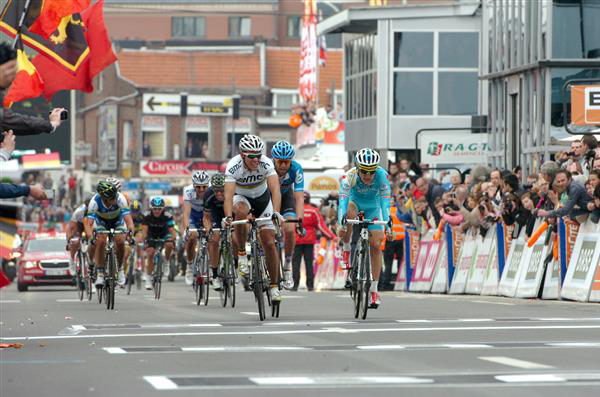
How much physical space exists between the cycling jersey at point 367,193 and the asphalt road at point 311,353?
3.82 ft

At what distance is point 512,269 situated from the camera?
2366 centimetres

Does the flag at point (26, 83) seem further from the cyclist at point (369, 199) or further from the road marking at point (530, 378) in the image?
the road marking at point (530, 378)

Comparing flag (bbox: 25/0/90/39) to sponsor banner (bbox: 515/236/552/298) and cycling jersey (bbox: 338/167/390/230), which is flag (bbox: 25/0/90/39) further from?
cycling jersey (bbox: 338/167/390/230)

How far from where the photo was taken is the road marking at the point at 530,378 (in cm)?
988

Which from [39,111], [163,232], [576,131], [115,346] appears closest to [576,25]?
[576,131]

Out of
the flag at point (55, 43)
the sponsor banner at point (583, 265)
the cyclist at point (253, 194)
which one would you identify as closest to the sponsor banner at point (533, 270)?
the sponsor banner at point (583, 265)

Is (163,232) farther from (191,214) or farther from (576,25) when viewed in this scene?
(576,25)

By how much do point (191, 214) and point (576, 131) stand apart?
687 cm

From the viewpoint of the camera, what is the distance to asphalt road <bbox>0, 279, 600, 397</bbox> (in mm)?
9711

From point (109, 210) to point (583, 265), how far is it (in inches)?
270

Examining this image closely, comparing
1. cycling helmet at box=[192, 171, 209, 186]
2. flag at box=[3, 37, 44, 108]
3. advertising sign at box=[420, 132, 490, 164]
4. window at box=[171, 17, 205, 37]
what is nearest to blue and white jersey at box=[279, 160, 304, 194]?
cycling helmet at box=[192, 171, 209, 186]

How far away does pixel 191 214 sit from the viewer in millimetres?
24062

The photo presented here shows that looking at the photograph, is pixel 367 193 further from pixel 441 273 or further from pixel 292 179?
pixel 441 273

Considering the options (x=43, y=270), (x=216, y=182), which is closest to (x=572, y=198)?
(x=216, y=182)
